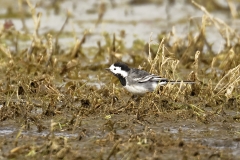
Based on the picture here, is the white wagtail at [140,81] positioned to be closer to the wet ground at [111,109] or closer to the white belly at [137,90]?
the white belly at [137,90]

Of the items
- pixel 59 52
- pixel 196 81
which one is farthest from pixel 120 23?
pixel 196 81

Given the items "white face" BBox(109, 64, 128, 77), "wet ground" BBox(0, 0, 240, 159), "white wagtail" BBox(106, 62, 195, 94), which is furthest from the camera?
"white face" BBox(109, 64, 128, 77)

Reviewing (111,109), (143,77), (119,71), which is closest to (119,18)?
(119,71)

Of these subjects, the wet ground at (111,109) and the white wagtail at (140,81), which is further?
the white wagtail at (140,81)

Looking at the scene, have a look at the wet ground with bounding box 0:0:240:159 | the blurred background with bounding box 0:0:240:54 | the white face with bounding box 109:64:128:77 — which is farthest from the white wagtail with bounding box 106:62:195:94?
the blurred background with bounding box 0:0:240:54

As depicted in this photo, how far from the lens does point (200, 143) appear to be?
763cm

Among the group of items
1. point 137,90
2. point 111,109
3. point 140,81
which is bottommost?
point 111,109

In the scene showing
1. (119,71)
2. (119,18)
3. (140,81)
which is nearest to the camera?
(140,81)

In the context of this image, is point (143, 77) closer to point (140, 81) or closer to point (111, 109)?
point (140, 81)

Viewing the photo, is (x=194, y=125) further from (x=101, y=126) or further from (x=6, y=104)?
(x=6, y=104)

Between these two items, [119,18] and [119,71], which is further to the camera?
[119,18]

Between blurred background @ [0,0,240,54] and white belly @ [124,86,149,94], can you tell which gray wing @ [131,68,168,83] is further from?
blurred background @ [0,0,240,54]

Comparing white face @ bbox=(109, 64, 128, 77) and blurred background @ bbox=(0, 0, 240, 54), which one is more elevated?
blurred background @ bbox=(0, 0, 240, 54)

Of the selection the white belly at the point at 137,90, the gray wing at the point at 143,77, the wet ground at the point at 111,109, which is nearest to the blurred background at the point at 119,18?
the wet ground at the point at 111,109
